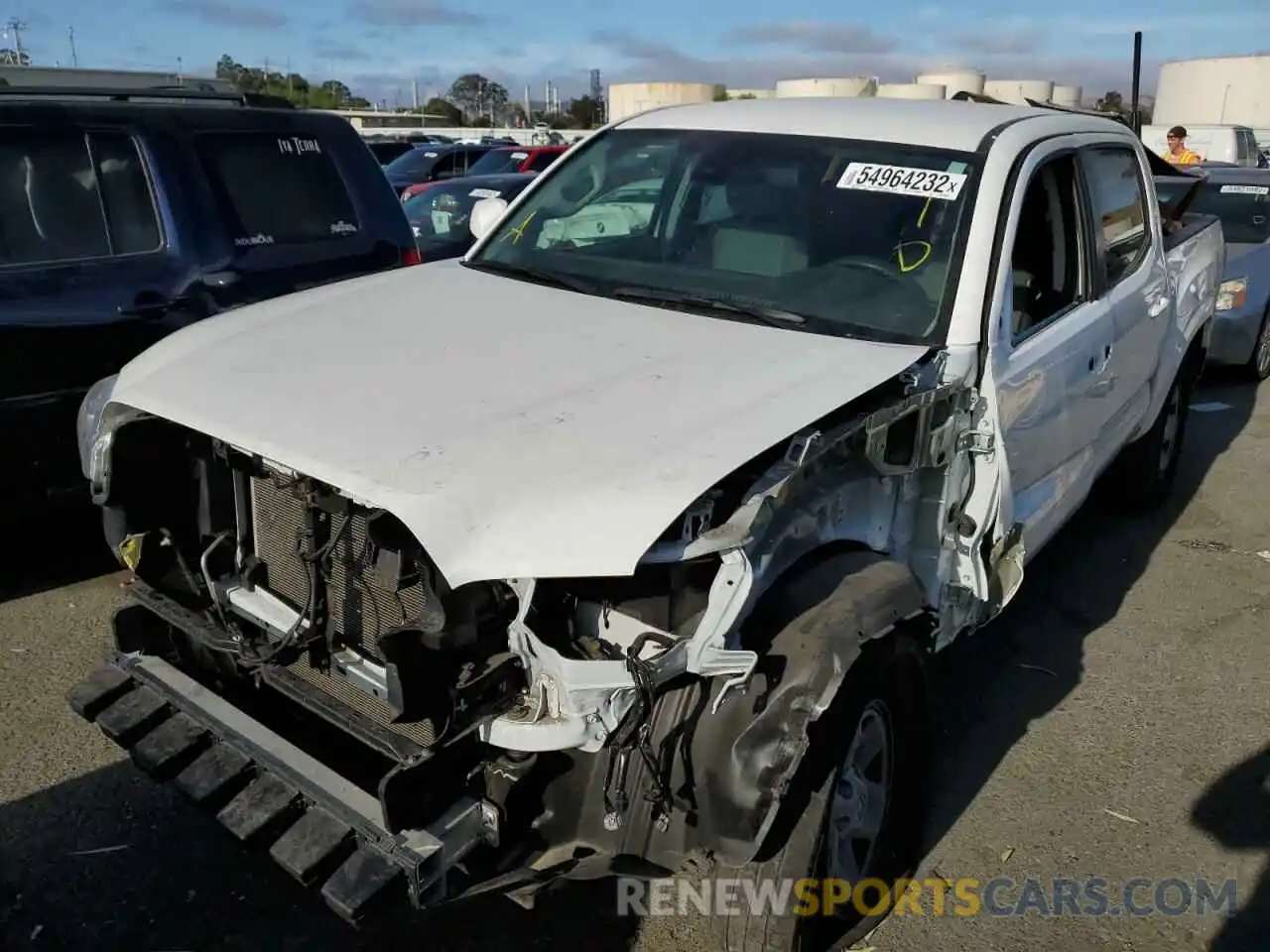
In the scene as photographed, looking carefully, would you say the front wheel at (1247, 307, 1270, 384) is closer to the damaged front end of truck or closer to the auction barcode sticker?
the auction barcode sticker

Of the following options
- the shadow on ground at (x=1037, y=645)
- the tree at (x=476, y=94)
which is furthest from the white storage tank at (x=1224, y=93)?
the shadow on ground at (x=1037, y=645)

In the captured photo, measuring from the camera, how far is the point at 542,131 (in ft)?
83.6

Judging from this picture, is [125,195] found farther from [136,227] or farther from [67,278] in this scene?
[67,278]

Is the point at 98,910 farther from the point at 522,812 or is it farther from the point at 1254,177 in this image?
the point at 1254,177

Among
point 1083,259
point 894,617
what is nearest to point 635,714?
point 894,617

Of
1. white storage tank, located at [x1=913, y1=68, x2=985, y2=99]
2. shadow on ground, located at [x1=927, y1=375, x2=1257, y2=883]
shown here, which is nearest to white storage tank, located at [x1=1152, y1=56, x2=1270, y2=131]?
white storage tank, located at [x1=913, y1=68, x2=985, y2=99]

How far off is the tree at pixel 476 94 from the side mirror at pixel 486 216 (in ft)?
291

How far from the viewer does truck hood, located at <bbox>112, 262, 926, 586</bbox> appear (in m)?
2.16

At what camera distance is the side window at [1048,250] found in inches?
144

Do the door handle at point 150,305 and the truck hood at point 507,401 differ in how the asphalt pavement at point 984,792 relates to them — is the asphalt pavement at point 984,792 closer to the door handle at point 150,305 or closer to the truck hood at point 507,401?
the door handle at point 150,305

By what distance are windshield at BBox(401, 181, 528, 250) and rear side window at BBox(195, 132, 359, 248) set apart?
2.71 metres

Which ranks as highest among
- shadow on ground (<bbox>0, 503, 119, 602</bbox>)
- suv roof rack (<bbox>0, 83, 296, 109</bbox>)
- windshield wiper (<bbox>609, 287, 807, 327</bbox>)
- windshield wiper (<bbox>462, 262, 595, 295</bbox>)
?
suv roof rack (<bbox>0, 83, 296, 109</bbox>)

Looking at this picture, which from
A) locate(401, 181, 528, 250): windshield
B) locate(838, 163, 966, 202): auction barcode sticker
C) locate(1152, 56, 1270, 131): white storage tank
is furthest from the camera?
locate(1152, 56, 1270, 131): white storage tank

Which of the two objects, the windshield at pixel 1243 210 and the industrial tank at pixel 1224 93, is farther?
the industrial tank at pixel 1224 93
